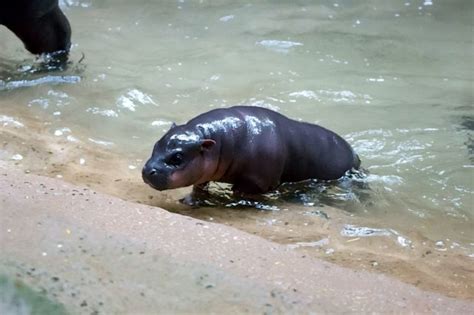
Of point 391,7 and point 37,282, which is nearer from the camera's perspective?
point 37,282

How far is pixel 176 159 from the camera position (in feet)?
13.1

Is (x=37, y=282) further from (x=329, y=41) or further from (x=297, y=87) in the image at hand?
(x=329, y=41)

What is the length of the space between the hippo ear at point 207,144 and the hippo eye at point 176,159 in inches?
6.4

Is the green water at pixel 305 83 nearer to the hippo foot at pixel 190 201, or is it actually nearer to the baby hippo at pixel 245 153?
the baby hippo at pixel 245 153

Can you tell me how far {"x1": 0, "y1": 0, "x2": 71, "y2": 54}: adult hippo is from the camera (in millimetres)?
5941

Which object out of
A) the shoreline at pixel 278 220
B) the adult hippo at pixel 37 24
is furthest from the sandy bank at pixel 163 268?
the adult hippo at pixel 37 24

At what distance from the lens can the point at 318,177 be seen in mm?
4883

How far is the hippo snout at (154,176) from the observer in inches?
153

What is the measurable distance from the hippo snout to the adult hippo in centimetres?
268

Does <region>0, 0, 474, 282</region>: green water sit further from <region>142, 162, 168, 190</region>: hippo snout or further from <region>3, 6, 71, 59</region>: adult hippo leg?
<region>142, 162, 168, 190</region>: hippo snout

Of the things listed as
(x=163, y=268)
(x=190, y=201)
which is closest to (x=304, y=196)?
(x=190, y=201)

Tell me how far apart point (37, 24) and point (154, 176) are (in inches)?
113

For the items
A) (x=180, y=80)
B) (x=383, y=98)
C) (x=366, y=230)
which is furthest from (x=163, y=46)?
(x=366, y=230)

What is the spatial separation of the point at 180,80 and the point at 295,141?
2044mm
